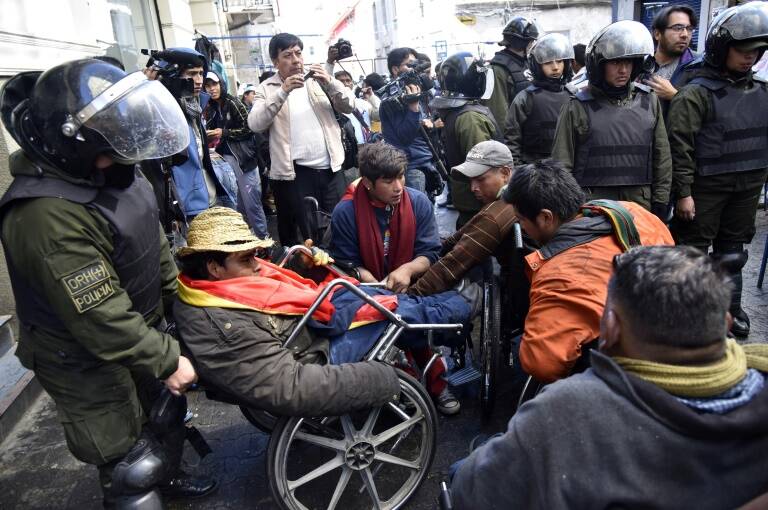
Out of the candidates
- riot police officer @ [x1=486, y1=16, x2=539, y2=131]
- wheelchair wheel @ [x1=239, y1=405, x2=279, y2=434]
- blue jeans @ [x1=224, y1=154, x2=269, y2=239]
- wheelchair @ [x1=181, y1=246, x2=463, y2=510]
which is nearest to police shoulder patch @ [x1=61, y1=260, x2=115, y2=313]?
wheelchair @ [x1=181, y1=246, x2=463, y2=510]

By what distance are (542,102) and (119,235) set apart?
11.3ft

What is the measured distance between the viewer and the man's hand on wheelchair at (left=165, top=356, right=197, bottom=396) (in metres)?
1.97

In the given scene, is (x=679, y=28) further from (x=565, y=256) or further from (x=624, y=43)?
(x=565, y=256)

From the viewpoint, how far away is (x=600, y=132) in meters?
3.38

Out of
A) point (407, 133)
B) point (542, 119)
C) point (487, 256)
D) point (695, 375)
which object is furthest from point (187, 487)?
point (407, 133)

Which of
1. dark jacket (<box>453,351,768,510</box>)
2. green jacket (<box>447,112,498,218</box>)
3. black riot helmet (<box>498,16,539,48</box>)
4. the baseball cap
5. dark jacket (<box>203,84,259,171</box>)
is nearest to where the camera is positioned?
dark jacket (<box>453,351,768,510</box>)

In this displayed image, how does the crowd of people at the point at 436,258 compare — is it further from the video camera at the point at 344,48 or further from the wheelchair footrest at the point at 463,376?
the video camera at the point at 344,48

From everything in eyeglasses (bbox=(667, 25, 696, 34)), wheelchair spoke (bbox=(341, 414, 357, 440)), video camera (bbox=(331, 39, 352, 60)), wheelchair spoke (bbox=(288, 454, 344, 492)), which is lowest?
wheelchair spoke (bbox=(288, 454, 344, 492))

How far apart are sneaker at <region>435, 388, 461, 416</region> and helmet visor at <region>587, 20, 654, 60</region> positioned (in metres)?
2.26

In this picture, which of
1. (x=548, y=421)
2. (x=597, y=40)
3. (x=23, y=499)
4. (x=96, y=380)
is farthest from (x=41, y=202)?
(x=597, y=40)

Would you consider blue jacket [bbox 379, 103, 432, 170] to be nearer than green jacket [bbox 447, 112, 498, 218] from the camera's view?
No

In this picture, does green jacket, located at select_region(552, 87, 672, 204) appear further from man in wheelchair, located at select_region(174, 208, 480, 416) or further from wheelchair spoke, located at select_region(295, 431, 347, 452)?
wheelchair spoke, located at select_region(295, 431, 347, 452)

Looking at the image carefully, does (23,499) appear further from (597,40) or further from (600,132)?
(597,40)

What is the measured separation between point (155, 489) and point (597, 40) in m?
3.49
